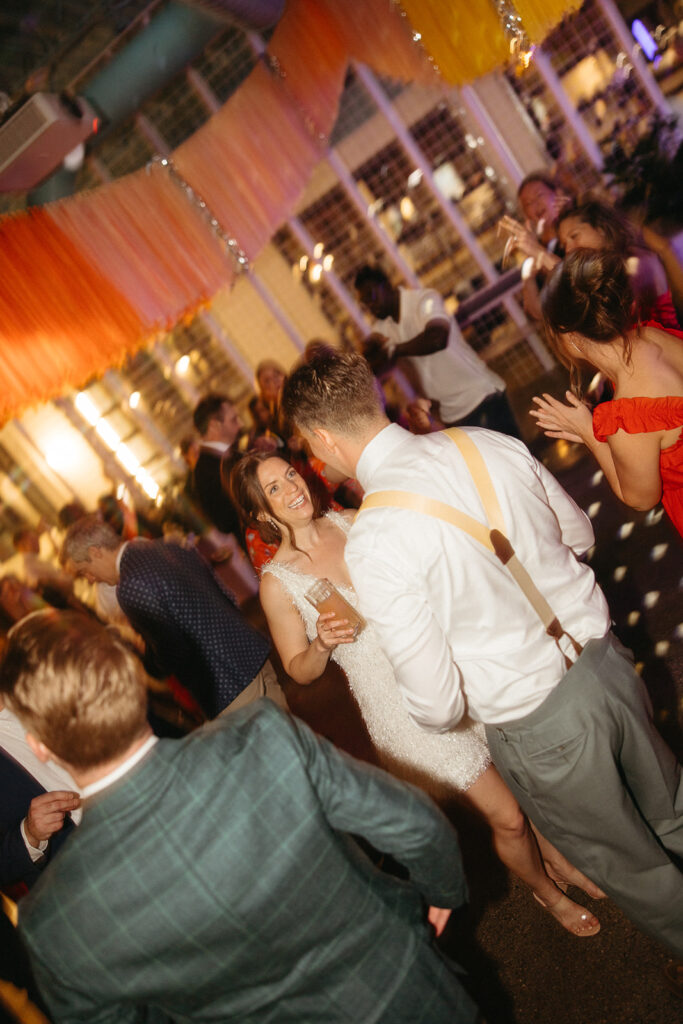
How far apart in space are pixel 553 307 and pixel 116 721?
165cm

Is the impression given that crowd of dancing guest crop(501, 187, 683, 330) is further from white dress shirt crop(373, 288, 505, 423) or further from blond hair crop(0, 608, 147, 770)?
blond hair crop(0, 608, 147, 770)

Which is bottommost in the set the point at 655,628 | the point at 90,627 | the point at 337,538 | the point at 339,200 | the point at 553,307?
the point at 655,628

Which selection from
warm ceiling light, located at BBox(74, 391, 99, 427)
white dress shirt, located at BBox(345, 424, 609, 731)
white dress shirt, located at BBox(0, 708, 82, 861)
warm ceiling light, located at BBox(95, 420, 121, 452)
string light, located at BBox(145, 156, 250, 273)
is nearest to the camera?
white dress shirt, located at BBox(345, 424, 609, 731)

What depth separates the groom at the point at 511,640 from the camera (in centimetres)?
144

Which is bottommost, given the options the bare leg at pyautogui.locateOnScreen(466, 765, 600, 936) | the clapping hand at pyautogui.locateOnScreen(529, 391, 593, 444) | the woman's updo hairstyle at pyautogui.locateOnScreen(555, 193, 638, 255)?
the bare leg at pyautogui.locateOnScreen(466, 765, 600, 936)

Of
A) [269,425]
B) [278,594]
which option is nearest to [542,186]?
[269,425]

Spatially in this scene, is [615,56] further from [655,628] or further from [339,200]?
[655,628]

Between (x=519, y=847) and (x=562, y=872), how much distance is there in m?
0.34

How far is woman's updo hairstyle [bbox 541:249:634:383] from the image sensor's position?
1732mm

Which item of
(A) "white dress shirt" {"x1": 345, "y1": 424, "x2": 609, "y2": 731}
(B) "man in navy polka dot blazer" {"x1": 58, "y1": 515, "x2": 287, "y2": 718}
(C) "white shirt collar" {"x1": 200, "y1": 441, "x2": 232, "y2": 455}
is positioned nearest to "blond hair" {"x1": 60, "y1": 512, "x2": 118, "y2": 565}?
(B) "man in navy polka dot blazer" {"x1": 58, "y1": 515, "x2": 287, "y2": 718}

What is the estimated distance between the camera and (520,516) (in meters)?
1.51

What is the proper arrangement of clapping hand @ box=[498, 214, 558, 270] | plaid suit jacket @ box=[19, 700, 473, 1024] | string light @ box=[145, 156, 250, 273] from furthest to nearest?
string light @ box=[145, 156, 250, 273], clapping hand @ box=[498, 214, 558, 270], plaid suit jacket @ box=[19, 700, 473, 1024]

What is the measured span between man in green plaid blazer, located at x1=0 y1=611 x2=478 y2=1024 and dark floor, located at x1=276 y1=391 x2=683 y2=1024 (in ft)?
3.28

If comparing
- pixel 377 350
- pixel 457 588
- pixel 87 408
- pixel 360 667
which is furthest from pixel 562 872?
pixel 87 408
